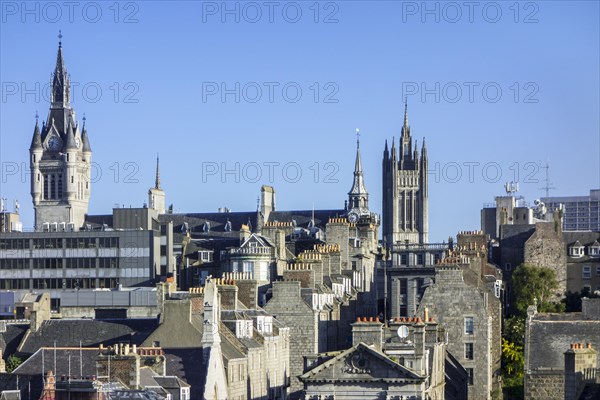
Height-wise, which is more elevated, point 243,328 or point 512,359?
point 243,328

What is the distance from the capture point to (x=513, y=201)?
569 ft

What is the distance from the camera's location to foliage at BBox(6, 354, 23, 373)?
8862 centimetres

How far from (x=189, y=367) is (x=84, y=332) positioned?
14.5 metres

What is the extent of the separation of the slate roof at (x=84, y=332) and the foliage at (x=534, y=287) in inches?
1669

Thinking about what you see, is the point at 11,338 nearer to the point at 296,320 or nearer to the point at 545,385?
the point at 296,320

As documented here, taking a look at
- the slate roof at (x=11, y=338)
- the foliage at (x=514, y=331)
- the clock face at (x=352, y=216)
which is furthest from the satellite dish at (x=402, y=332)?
the clock face at (x=352, y=216)

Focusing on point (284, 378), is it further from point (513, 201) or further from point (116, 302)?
point (513, 201)

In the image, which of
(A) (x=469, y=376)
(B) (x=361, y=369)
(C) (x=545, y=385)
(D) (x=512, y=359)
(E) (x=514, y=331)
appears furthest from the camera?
(E) (x=514, y=331)

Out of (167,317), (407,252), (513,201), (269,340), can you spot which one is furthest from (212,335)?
(513,201)

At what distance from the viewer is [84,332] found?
94188 mm

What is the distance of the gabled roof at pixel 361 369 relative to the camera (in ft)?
251

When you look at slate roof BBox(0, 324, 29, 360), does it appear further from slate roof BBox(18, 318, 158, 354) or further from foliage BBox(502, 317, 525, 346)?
foliage BBox(502, 317, 525, 346)

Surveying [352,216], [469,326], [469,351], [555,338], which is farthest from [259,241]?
[352,216]

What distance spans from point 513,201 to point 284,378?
76.6 m
